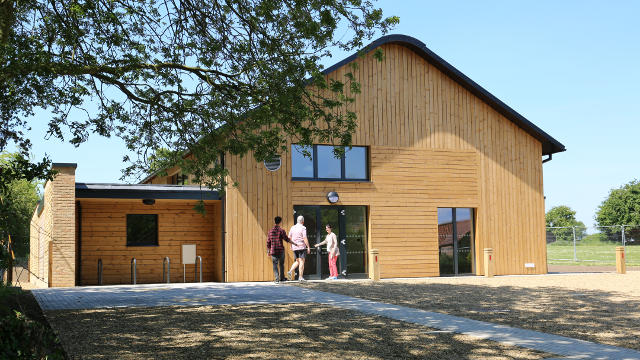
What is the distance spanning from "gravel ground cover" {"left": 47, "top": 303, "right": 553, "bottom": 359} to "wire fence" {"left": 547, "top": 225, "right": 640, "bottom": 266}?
24.5m

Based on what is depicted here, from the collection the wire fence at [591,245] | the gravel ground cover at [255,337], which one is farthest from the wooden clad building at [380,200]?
the wire fence at [591,245]

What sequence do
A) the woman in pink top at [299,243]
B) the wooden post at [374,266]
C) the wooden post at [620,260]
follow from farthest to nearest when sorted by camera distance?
the wooden post at [620,260]
the wooden post at [374,266]
the woman in pink top at [299,243]

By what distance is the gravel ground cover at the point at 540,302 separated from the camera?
8445mm

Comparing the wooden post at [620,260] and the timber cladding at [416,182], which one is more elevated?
the timber cladding at [416,182]

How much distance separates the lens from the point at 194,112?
12.3 metres

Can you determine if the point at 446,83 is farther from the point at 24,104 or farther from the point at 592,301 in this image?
the point at 24,104

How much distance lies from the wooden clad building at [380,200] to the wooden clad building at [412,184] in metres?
0.03

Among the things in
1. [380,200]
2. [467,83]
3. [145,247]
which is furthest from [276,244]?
[467,83]

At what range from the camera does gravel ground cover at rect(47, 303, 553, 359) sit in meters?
6.68

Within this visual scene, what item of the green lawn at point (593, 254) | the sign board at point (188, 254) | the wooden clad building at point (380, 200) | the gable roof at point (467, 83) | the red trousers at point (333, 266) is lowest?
the green lawn at point (593, 254)

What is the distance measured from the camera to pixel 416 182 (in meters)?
20.2

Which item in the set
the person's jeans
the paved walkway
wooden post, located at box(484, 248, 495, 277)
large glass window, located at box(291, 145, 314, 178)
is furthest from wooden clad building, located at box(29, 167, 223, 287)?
wooden post, located at box(484, 248, 495, 277)

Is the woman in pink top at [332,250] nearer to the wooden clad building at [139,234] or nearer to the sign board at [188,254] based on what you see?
the wooden clad building at [139,234]

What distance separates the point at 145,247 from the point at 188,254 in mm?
1250
